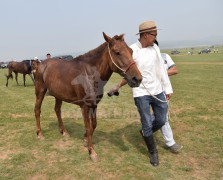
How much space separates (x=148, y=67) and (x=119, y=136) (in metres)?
2.63

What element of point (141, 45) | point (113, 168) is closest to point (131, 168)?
point (113, 168)

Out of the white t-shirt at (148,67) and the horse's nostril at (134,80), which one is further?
the white t-shirt at (148,67)

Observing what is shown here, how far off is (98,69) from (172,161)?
2.36 meters

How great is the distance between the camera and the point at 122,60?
4125 millimetres

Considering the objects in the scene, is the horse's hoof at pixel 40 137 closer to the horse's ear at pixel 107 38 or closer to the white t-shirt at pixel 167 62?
the horse's ear at pixel 107 38

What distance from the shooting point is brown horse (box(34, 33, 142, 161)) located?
162 inches

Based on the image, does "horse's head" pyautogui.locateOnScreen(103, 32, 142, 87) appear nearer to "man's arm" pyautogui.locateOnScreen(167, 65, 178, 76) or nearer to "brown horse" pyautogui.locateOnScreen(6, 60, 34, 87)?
"man's arm" pyautogui.locateOnScreen(167, 65, 178, 76)

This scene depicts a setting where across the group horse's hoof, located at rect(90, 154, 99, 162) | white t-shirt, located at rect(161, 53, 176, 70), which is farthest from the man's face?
horse's hoof, located at rect(90, 154, 99, 162)

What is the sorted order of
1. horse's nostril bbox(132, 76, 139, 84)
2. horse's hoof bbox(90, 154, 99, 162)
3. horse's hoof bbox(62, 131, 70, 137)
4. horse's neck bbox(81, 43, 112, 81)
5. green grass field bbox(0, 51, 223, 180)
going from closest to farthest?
1. horse's nostril bbox(132, 76, 139, 84)
2. green grass field bbox(0, 51, 223, 180)
3. horse's neck bbox(81, 43, 112, 81)
4. horse's hoof bbox(90, 154, 99, 162)
5. horse's hoof bbox(62, 131, 70, 137)

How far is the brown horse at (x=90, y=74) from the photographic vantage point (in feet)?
13.5

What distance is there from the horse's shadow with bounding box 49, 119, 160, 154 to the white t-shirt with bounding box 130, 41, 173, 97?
1.61m

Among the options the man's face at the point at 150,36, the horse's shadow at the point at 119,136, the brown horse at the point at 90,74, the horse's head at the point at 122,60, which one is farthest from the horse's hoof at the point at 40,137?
the man's face at the point at 150,36

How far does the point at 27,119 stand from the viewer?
26.6 ft

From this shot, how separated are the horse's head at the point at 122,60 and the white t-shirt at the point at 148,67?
254 millimetres
